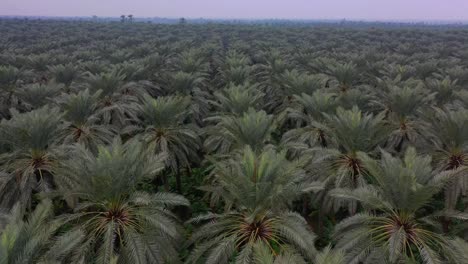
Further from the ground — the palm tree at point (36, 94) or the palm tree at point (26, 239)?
the palm tree at point (26, 239)

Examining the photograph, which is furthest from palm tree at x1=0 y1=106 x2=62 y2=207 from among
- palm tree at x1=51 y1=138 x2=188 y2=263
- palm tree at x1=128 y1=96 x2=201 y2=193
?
palm tree at x1=128 y1=96 x2=201 y2=193

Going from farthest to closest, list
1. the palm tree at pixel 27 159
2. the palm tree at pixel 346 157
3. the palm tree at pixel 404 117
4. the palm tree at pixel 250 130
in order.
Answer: the palm tree at pixel 404 117
the palm tree at pixel 250 130
the palm tree at pixel 346 157
the palm tree at pixel 27 159

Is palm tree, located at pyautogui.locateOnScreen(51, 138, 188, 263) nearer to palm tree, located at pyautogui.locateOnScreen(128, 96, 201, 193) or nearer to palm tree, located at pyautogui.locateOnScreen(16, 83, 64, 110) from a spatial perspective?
palm tree, located at pyautogui.locateOnScreen(128, 96, 201, 193)

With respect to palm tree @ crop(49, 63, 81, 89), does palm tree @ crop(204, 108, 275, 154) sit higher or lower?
higher

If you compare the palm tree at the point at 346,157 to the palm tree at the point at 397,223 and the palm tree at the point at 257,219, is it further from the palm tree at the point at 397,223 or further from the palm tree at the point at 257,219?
A: the palm tree at the point at 257,219

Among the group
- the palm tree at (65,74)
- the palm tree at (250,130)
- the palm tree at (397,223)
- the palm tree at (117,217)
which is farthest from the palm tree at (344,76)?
the palm tree at (117,217)

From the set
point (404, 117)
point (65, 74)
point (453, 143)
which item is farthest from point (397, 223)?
point (65, 74)

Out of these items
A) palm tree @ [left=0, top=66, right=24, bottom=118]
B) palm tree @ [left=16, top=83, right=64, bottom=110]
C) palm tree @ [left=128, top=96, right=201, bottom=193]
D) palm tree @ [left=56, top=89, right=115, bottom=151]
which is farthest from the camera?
palm tree @ [left=0, top=66, right=24, bottom=118]
